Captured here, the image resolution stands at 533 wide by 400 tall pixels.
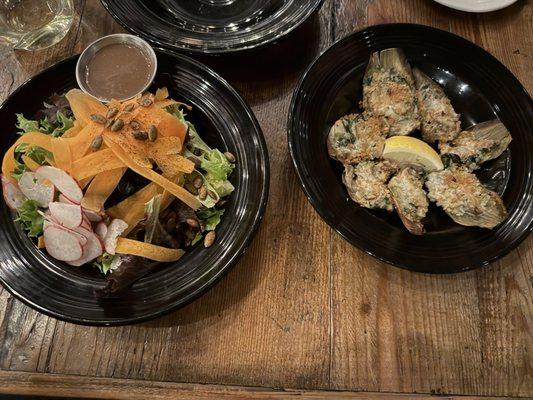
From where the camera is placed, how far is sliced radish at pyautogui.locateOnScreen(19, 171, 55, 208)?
1310 millimetres

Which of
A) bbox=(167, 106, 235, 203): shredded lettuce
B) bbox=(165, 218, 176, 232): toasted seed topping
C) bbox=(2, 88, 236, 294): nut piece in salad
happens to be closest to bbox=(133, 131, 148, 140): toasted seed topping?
bbox=(2, 88, 236, 294): nut piece in salad

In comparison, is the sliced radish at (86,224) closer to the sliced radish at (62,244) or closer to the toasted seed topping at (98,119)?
the sliced radish at (62,244)

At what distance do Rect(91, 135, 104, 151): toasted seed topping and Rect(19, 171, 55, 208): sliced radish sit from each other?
0.16 m

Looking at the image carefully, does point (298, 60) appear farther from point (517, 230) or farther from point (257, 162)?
point (517, 230)

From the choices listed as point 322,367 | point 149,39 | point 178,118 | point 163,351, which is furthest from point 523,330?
point 149,39

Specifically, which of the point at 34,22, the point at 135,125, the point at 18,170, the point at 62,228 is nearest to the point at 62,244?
the point at 62,228

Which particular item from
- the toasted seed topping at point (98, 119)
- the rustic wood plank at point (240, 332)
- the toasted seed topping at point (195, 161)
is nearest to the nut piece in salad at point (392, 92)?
the rustic wood plank at point (240, 332)

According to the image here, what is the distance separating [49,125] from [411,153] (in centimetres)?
114

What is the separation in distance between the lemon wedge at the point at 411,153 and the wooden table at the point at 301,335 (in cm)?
32

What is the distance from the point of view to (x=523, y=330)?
4.82ft

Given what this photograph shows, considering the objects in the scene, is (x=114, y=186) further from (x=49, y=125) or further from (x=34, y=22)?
(x=34, y=22)

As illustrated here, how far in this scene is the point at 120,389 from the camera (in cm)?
135

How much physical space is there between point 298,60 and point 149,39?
55 cm

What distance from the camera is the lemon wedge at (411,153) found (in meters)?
1.50
